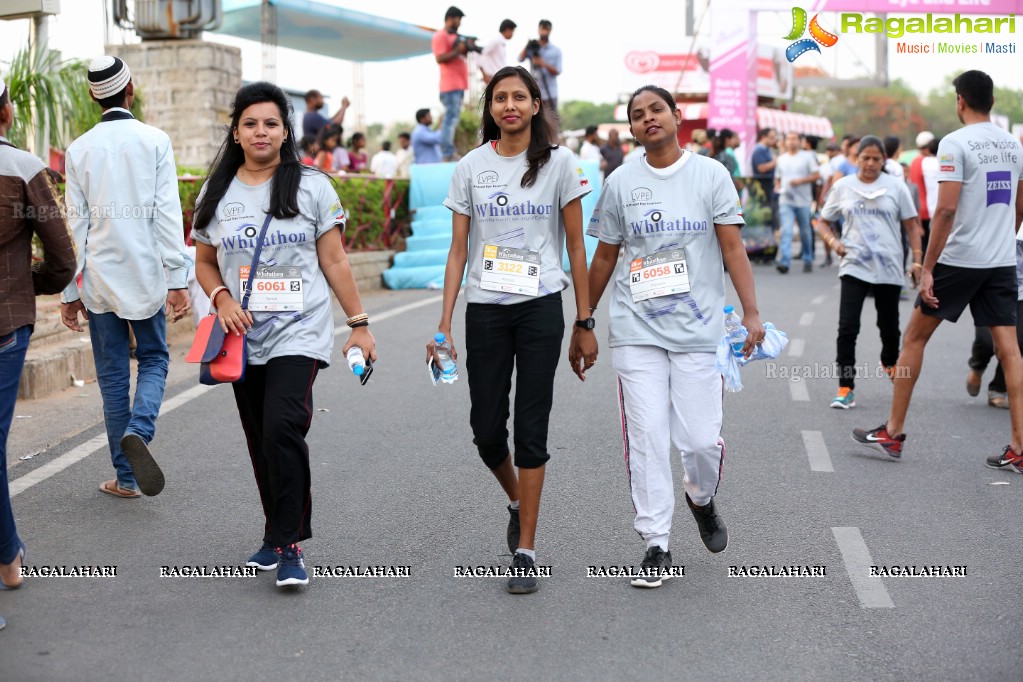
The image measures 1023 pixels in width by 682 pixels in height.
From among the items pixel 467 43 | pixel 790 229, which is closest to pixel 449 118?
pixel 467 43

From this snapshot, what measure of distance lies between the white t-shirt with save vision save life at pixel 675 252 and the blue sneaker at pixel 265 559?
1.59m

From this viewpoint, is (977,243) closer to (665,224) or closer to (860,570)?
(860,570)

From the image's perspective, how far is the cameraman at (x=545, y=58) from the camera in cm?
2048

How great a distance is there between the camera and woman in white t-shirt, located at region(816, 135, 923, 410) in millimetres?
8617

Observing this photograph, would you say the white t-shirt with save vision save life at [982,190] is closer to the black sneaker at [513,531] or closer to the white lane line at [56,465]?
the black sneaker at [513,531]

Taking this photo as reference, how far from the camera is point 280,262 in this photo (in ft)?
16.2

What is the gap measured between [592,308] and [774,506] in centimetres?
166

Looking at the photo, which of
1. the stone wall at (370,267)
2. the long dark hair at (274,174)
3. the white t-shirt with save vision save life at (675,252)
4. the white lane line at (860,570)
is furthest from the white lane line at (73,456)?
the stone wall at (370,267)

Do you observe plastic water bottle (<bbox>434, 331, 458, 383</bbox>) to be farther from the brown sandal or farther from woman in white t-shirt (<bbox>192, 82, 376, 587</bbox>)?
the brown sandal

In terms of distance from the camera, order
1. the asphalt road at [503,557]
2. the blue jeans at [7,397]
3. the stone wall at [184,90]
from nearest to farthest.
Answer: the asphalt road at [503,557]
the blue jeans at [7,397]
the stone wall at [184,90]

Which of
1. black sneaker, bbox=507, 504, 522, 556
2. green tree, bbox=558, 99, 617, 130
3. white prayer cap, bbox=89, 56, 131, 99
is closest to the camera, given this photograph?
black sneaker, bbox=507, 504, 522, 556

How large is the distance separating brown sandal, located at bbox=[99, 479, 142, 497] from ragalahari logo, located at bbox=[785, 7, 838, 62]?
15253 millimetres

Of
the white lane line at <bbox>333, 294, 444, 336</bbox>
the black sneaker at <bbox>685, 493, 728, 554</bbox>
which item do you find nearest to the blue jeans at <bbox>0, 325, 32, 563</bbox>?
the black sneaker at <bbox>685, 493, 728, 554</bbox>

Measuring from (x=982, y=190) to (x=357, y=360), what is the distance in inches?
153
